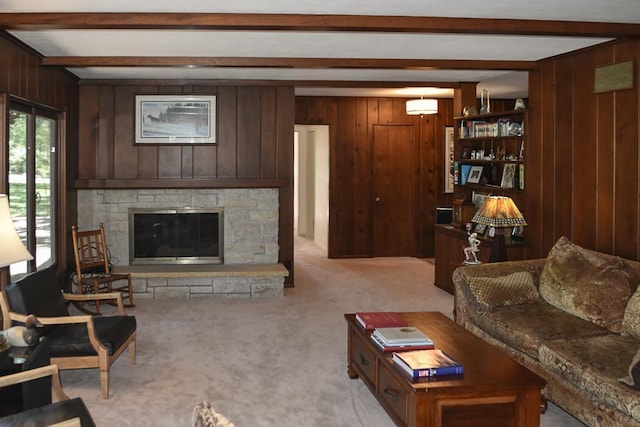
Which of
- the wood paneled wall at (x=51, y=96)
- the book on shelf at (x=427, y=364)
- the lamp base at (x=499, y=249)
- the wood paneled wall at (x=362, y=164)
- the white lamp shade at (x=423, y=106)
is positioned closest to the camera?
the book on shelf at (x=427, y=364)

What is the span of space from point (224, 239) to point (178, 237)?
543mm

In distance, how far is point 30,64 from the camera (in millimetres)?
5285

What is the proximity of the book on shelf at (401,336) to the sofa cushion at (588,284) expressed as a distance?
1218mm

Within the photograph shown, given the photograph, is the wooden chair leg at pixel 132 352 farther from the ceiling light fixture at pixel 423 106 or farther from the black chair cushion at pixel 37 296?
the ceiling light fixture at pixel 423 106

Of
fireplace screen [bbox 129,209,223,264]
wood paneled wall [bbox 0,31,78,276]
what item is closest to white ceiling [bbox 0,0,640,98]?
wood paneled wall [bbox 0,31,78,276]

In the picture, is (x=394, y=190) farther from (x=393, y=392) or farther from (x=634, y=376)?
(x=634, y=376)

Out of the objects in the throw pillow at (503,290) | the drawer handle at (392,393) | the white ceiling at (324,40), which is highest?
the white ceiling at (324,40)

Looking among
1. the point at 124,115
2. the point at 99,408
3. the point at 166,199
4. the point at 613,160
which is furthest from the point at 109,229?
the point at 613,160

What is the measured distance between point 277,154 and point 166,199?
1395 mm

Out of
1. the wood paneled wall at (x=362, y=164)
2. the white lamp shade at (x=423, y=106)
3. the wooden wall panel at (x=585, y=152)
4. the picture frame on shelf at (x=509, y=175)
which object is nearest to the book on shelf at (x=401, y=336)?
the wooden wall panel at (x=585, y=152)

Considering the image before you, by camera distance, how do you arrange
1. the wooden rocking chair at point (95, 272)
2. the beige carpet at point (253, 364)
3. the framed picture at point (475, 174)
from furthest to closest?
the framed picture at point (475, 174), the wooden rocking chair at point (95, 272), the beige carpet at point (253, 364)

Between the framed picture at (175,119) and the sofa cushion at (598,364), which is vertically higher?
the framed picture at (175,119)

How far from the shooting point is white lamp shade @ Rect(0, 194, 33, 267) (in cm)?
316

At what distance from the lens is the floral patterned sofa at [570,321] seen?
2.99m
